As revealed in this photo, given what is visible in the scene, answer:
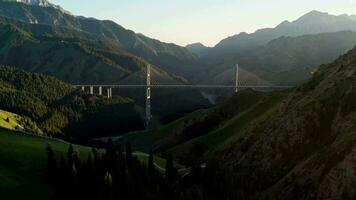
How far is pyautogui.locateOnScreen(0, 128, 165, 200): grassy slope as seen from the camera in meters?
92.1

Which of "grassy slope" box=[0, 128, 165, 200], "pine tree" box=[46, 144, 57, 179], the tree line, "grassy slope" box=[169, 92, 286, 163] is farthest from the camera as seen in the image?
"grassy slope" box=[169, 92, 286, 163]

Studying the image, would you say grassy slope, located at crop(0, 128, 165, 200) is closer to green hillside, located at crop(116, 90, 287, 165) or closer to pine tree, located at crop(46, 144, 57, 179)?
pine tree, located at crop(46, 144, 57, 179)

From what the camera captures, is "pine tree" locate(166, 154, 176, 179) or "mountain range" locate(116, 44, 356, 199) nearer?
"mountain range" locate(116, 44, 356, 199)

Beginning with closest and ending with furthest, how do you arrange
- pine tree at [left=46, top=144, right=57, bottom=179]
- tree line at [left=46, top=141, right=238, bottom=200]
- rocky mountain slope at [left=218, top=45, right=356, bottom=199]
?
1. rocky mountain slope at [left=218, top=45, right=356, bottom=199]
2. tree line at [left=46, top=141, right=238, bottom=200]
3. pine tree at [left=46, top=144, right=57, bottom=179]

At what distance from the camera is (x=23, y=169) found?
103500mm

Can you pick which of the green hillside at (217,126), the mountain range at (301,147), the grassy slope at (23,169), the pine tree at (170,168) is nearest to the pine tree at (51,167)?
the grassy slope at (23,169)

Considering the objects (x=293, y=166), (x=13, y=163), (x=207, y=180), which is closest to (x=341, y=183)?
(x=293, y=166)

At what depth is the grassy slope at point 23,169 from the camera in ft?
302

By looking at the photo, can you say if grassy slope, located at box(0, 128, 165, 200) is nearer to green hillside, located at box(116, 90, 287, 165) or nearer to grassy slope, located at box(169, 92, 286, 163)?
grassy slope, located at box(169, 92, 286, 163)

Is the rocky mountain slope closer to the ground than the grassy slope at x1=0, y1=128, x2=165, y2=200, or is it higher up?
higher up

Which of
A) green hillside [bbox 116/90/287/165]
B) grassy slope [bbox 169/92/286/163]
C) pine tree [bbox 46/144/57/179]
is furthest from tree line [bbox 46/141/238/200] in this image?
grassy slope [bbox 169/92/286/163]

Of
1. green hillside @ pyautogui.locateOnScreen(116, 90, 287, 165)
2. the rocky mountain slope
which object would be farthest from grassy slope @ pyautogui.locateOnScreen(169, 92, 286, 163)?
the rocky mountain slope

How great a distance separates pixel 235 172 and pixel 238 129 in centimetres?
→ 3982

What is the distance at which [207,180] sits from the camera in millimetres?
95250
